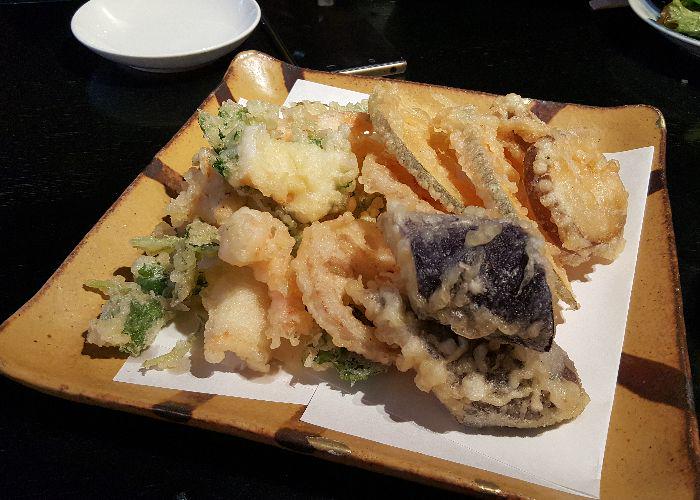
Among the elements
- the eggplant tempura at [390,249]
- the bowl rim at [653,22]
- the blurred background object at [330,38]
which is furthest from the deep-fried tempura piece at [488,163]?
the bowl rim at [653,22]

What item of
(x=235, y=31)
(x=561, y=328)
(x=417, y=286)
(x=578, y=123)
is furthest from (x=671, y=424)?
(x=235, y=31)

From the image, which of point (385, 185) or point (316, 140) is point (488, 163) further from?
point (316, 140)

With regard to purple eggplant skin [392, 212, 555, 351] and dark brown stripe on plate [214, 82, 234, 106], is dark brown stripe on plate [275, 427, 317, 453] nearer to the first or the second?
purple eggplant skin [392, 212, 555, 351]

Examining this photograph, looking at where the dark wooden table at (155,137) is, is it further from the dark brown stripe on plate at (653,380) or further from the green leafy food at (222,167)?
the green leafy food at (222,167)

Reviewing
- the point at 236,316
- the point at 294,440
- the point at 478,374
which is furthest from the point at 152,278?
the point at 478,374

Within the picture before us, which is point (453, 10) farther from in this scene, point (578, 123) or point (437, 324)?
point (437, 324)
